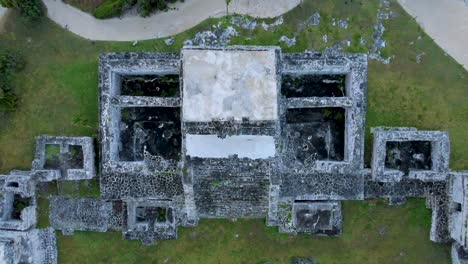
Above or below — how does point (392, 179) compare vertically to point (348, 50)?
below

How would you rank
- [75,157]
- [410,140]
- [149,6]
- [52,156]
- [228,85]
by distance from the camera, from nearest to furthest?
[228,85] < [410,140] < [149,6] < [52,156] < [75,157]

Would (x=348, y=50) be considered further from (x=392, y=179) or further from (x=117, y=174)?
(x=117, y=174)

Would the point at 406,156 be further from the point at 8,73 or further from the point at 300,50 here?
the point at 8,73

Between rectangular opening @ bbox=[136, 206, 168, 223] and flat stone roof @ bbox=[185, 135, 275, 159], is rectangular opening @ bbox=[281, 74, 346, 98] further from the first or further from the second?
rectangular opening @ bbox=[136, 206, 168, 223]

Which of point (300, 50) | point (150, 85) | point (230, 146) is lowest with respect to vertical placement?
point (230, 146)

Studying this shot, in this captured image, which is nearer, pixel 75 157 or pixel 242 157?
pixel 242 157

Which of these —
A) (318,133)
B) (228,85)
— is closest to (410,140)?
(318,133)

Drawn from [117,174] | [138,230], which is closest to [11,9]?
[117,174]

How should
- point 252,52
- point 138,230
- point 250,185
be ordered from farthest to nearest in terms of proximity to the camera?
1. point 138,230
2. point 250,185
3. point 252,52
